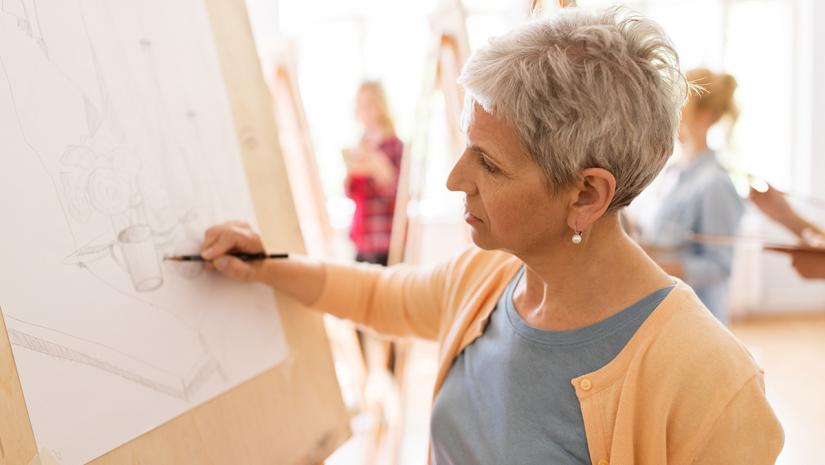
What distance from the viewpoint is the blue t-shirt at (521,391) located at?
3.20 ft

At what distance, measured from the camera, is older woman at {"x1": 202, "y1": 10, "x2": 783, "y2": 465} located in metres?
0.88

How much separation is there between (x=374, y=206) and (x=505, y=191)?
233 centimetres

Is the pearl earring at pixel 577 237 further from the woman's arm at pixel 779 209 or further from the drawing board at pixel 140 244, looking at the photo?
the woman's arm at pixel 779 209

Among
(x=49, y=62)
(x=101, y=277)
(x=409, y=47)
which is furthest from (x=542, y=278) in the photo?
(x=409, y=47)

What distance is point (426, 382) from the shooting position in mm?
3785

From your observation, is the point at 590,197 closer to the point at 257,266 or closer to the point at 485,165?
the point at 485,165

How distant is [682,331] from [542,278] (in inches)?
8.4

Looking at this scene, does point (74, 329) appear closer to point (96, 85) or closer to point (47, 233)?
point (47, 233)

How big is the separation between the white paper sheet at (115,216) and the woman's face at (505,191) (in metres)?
0.42

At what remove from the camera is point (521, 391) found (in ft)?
3.37

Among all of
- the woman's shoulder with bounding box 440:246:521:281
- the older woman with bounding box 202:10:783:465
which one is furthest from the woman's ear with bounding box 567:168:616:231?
the woman's shoulder with bounding box 440:246:521:281

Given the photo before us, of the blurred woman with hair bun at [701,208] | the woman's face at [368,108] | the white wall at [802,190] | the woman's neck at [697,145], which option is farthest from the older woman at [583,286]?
the white wall at [802,190]

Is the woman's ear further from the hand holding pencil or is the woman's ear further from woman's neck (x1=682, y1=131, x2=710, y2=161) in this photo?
woman's neck (x1=682, y1=131, x2=710, y2=161)

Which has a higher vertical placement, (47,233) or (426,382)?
(47,233)
